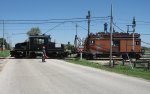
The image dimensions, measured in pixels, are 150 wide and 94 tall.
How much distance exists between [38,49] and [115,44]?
1100cm

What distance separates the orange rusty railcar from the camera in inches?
2159

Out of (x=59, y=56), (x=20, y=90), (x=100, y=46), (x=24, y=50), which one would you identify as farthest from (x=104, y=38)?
(x=20, y=90)

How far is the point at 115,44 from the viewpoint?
55469 mm

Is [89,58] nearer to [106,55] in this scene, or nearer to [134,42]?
[106,55]

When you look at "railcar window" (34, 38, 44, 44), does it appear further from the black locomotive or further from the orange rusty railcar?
the orange rusty railcar

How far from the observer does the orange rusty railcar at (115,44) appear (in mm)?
54844

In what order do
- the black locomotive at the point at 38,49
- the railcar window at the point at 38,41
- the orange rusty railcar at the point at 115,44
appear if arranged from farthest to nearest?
the railcar window at the point at 38,41, the black locomotive at the point at 38,49, the orange rusty railcar at the point at 115,44

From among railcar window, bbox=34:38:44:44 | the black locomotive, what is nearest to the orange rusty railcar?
the black locomotive

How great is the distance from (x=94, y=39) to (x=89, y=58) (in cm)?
273

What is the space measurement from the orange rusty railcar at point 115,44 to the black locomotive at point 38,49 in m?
4.11

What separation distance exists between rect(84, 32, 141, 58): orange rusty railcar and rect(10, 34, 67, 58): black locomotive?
13.5ft

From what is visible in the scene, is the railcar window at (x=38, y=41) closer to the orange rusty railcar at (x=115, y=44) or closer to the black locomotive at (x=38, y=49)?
the black locomotive at (x=38, y=49)

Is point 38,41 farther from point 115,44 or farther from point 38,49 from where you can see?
point 115,44

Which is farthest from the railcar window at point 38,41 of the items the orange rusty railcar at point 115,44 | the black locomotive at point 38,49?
the orange rusty railcar at point 115,44
